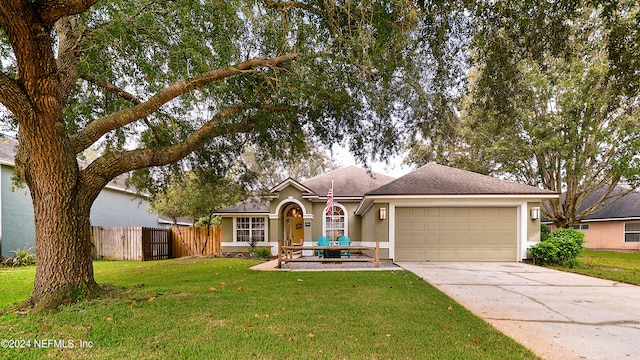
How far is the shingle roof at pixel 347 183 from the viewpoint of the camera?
15562mm

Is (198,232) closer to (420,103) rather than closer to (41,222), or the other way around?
(41,222)

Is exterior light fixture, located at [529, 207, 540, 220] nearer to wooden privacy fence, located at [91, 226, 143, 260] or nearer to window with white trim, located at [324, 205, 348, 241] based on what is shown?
window with white trim, located at [324, 205, 348, 241]

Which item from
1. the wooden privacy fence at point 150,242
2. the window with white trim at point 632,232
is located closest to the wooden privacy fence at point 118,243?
the wooden privacy fence at point 150,242

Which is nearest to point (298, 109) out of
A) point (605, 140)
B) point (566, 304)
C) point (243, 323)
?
point (243, 323)

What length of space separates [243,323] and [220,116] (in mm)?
4697

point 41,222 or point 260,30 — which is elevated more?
point 260,30

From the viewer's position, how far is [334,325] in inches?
157

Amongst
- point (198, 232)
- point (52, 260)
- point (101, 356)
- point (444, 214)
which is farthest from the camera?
point (198, 232)

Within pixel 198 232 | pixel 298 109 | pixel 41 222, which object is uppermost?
pixel 298 109

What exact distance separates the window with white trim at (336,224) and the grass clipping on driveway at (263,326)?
9.14 m

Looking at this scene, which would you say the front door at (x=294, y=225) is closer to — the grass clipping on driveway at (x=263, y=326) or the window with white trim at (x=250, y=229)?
the window with white trim at (x=250, y=229)

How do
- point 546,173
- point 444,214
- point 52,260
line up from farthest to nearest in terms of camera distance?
point 546,173
point 444,214
point 52,260

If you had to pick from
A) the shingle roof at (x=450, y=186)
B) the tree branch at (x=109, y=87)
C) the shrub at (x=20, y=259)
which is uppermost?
the tree branch at (x=109, y=87)

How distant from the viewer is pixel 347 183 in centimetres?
1647
